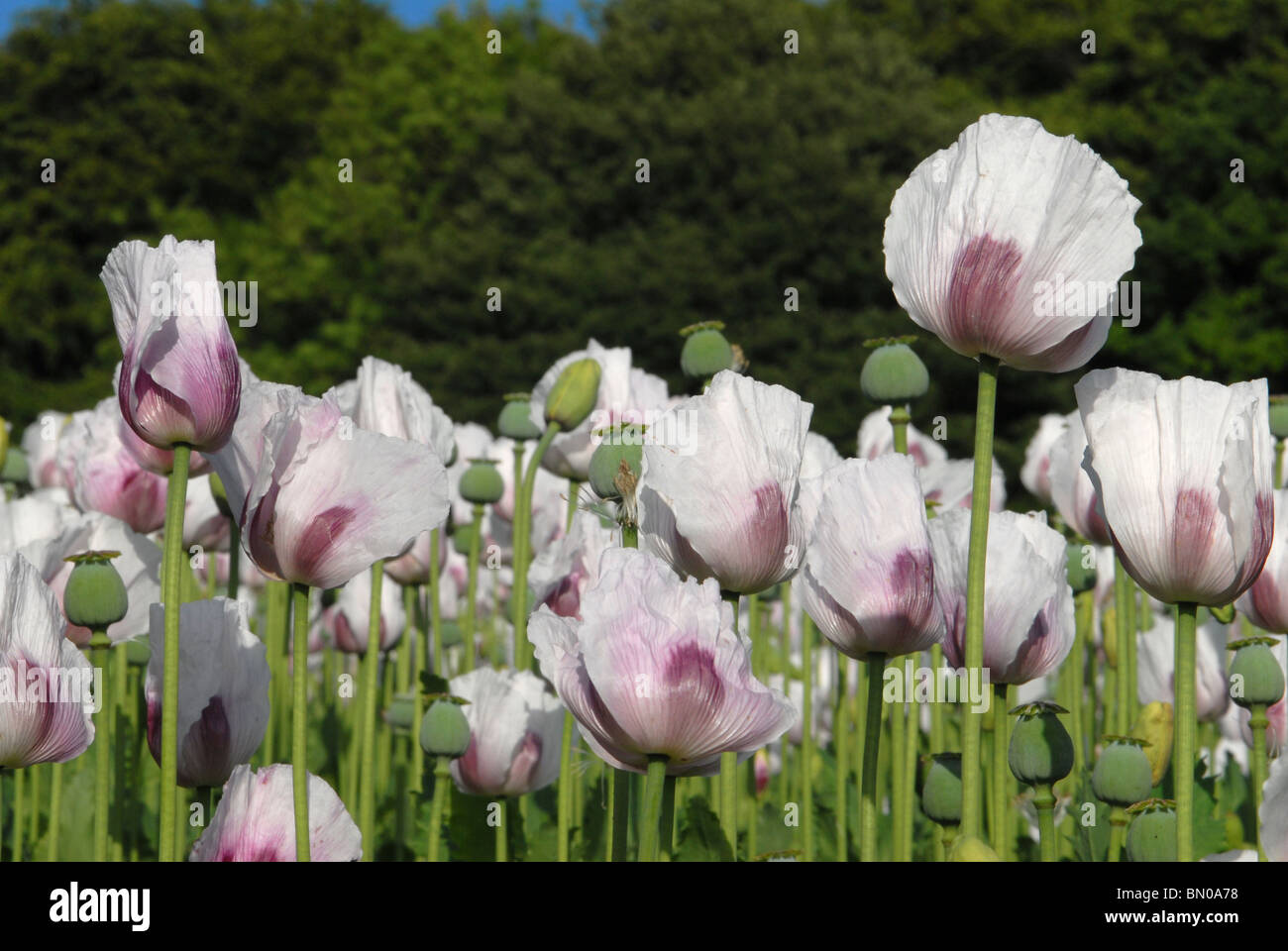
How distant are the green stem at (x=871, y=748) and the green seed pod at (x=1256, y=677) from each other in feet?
1.91

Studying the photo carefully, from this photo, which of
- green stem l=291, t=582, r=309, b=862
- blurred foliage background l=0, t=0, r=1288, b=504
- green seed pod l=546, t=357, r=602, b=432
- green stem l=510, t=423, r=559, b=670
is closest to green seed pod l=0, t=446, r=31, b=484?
green stem l=510, t=423, r=559, b=670

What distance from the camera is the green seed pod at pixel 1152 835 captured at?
1.24m

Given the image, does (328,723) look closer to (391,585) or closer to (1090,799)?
(391,585)

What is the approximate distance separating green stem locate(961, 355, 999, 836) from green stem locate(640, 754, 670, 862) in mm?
237

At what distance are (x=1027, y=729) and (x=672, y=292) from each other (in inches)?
794

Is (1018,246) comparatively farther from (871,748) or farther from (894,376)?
(894,376)

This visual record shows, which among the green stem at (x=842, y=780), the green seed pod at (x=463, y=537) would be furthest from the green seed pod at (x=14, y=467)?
the green stem at (x=842, y=780)

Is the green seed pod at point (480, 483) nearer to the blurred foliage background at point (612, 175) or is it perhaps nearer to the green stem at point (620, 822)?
the green stem at point (620, 822)

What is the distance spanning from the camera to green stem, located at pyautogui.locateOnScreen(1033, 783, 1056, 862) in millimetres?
1446

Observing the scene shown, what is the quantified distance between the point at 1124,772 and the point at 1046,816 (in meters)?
0.09

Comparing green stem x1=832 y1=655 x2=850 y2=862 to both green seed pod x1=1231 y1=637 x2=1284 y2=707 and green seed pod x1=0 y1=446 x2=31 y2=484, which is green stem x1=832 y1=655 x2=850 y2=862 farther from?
green seed pod x1=0 y1=446 x2=31 y2=484

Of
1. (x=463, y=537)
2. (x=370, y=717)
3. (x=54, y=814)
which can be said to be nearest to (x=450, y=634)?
(x=463, y=537)

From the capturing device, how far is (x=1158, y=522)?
1173mm

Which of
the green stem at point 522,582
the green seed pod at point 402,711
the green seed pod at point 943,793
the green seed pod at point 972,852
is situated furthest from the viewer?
the green seed pod at point 402,711
